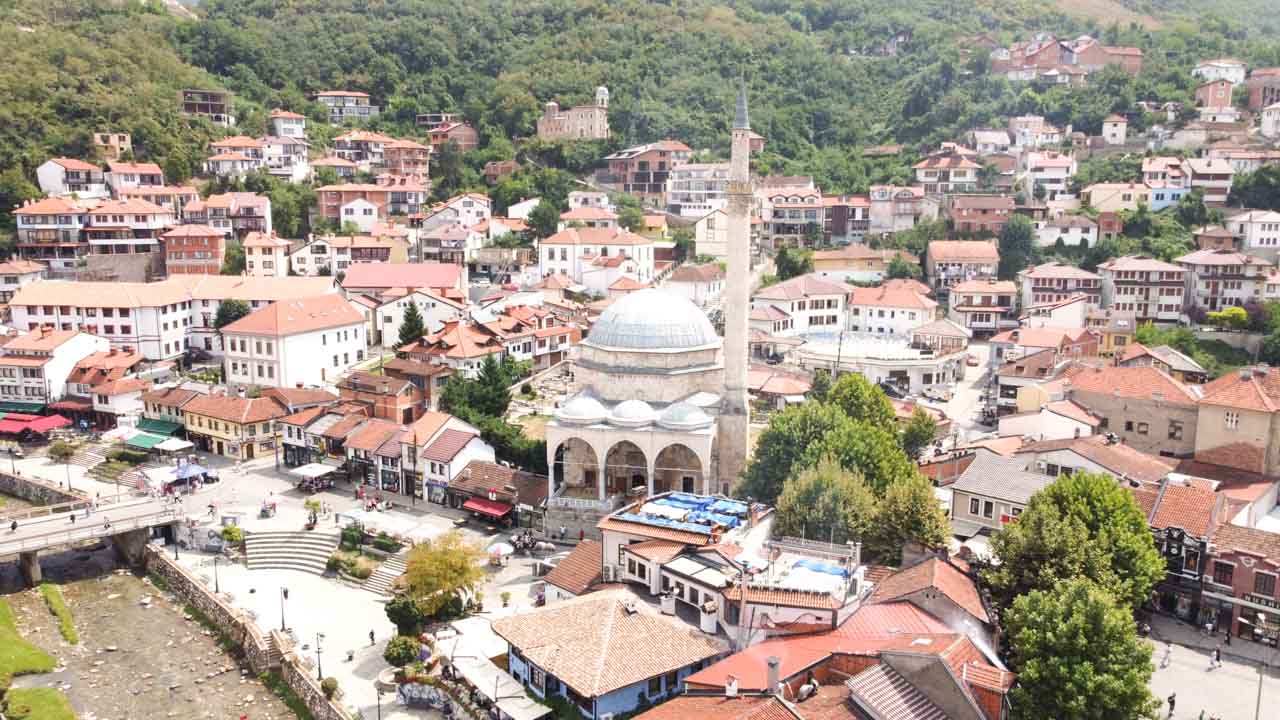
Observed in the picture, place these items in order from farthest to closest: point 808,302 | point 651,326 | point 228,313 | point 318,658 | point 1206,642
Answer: point 808,302, point 228,313, point 651,326, point 318,658, point 1206,642

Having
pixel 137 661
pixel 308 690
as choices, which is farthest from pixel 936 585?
pixel 137 661

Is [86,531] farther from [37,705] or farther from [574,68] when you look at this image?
[574,68]

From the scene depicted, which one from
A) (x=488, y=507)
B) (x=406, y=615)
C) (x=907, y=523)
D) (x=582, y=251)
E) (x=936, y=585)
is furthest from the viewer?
(x=582, y=251)

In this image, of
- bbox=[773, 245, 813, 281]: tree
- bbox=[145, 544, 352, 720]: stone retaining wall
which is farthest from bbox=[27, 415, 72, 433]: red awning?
bbox=[773, 245, 813, 281]: tree

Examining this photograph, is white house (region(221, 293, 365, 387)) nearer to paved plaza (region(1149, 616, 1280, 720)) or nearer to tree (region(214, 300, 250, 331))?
tree (region(214, 300, 250, 331))

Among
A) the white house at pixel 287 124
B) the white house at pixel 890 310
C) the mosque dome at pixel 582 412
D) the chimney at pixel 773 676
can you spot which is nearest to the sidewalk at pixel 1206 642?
the chimney at pixel 773 676

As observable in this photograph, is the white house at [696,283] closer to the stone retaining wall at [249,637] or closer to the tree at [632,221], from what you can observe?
the tree at [632,221]
